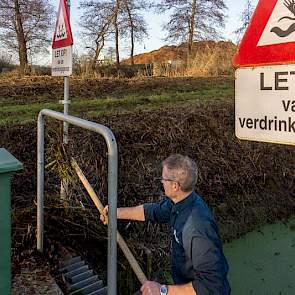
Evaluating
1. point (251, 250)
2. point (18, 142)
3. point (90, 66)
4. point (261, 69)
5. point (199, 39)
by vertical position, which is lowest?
point (251, 250)

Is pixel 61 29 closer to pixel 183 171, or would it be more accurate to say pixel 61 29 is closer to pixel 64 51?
pixel 64 51

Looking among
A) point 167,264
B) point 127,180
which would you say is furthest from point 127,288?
point 127,180

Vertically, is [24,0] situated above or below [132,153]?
above

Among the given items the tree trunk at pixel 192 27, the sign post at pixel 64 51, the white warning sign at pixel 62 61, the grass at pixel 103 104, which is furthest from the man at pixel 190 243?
the tree trunk at pixel 192 27

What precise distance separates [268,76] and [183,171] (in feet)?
3.09

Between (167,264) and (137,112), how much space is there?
3328 mm

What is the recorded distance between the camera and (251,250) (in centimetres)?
615

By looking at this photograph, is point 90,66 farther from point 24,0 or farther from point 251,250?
point 251,250

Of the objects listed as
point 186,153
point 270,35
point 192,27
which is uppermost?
point 192,27

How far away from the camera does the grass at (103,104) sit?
24.5 feet

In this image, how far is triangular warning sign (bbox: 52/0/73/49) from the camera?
4.06m

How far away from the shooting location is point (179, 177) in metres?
2.54

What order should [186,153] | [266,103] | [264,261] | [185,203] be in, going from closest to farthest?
[266,103], [185,203], [264,261], [186,153]

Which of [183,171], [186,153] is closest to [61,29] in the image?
[183,171]
